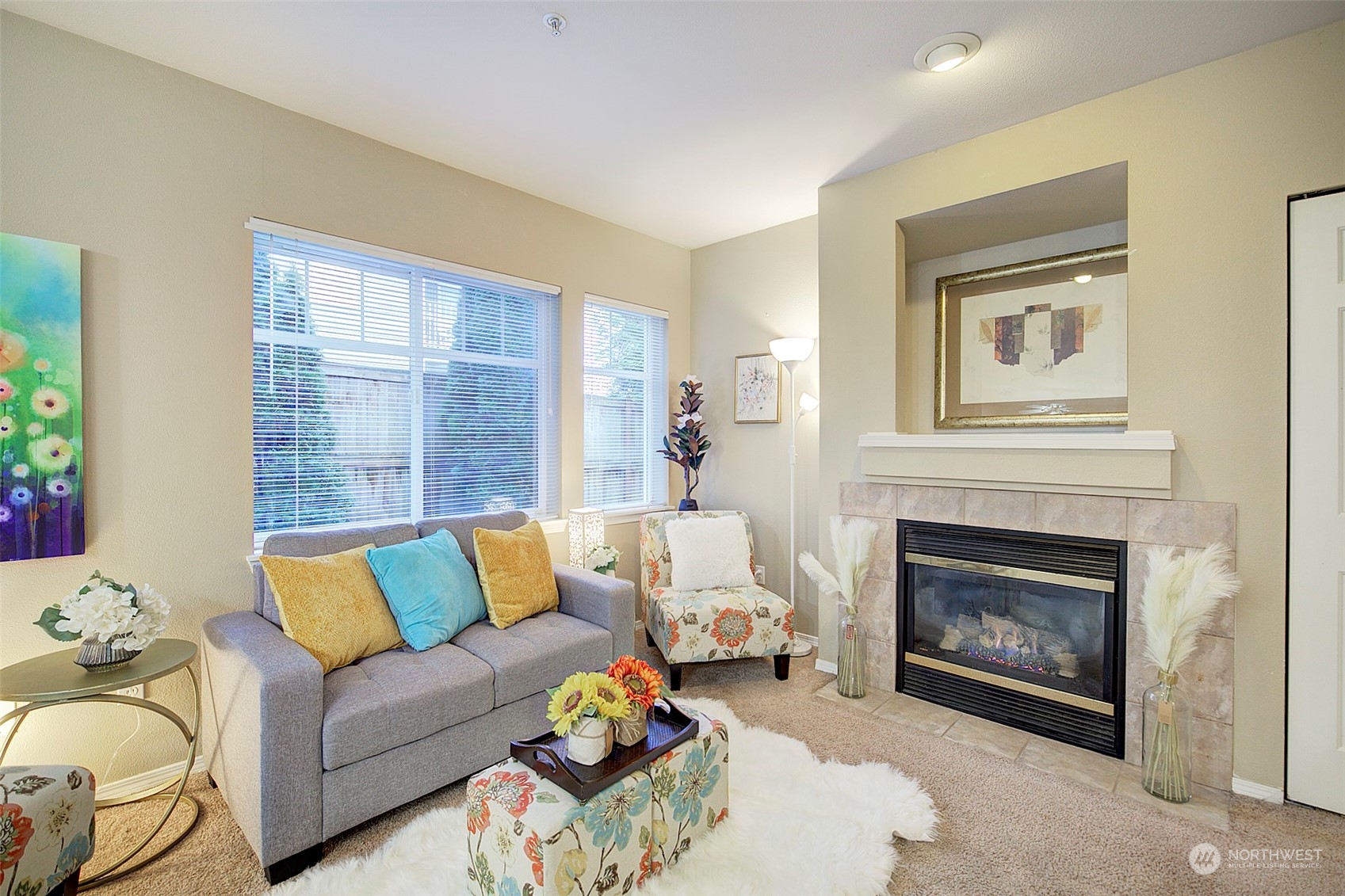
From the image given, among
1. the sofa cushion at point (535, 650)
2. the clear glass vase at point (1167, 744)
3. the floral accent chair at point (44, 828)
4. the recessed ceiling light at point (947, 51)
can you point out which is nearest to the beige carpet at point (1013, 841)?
the clear glass vase at point (1167, 744)

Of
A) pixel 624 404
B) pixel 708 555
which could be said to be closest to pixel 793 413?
pixel 708 555

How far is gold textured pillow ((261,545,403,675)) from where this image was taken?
2119 mm

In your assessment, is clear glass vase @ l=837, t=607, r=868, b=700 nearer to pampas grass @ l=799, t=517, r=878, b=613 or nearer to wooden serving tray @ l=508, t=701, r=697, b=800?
pampas grass @ l=799, t=517, r=878, b=613

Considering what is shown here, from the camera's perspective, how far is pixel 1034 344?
2973 mm

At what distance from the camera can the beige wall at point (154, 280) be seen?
2.07 m

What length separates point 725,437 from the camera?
430cm

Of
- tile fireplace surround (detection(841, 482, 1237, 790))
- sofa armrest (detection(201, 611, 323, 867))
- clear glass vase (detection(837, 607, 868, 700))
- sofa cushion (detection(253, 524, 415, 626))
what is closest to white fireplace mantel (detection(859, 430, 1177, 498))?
tile fireplace surround (detection(841, 482, 1237, 790))

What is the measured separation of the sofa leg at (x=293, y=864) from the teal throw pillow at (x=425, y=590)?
701 millimetres

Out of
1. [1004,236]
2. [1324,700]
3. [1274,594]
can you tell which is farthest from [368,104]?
[1324,700]

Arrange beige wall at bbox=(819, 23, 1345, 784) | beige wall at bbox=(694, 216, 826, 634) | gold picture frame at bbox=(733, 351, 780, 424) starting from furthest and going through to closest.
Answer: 1. gold picture frame at bbox=(733, 351, 780, 424)
2. beige wall at bbox=(694, 216, 826, 634)
3. beige wall at bbox=(819, 23, 1345, 784)

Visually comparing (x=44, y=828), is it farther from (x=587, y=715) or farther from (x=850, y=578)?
(x=850, y=578)

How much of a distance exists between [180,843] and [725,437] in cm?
338

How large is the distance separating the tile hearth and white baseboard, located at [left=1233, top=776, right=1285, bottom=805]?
0.18ft

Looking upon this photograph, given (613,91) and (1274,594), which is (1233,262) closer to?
(1274,594)
